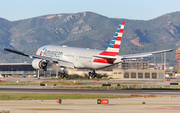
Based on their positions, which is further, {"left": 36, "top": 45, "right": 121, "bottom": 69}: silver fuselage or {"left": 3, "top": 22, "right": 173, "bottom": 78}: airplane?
{"left": 36, "top": 45, "right": 121, "bottom": 69}: silver fuselage

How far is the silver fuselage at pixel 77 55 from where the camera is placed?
7303 cm

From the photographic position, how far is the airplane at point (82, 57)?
6950 centimetres

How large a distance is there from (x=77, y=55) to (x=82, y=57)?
1608 millimetres

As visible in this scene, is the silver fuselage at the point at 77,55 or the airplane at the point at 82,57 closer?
the airplane at the point at 82,57

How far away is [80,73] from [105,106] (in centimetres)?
9805

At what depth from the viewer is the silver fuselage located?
2875 inches

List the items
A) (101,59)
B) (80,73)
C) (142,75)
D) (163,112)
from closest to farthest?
(163,112) < (101,59) < (80,73) < (142,75)

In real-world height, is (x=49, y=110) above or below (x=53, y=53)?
below

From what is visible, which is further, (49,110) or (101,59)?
(101,59)

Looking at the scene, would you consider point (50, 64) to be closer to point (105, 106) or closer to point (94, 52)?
point (94, 52)

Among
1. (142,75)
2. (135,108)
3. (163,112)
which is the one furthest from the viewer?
(142,75)

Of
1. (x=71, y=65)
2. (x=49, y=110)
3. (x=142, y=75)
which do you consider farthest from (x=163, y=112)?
(x=142, y=75)

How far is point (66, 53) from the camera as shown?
78000mm

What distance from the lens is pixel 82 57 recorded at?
74.9 meters
